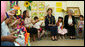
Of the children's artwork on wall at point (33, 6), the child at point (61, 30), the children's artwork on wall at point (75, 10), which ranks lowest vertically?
the child at point (61, 30)

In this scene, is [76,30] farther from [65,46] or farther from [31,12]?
[31,12]

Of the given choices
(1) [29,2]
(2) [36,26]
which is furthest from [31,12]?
(2) [36,26]

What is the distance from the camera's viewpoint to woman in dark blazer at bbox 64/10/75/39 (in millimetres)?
4098

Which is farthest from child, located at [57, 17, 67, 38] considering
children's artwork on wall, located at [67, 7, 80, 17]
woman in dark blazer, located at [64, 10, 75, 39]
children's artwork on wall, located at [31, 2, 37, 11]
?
children's artwork on wall, located at [31, 2, 37, 11]

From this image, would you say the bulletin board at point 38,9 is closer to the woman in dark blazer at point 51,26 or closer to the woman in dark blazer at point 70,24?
the woman in dark blazer at point 51,26

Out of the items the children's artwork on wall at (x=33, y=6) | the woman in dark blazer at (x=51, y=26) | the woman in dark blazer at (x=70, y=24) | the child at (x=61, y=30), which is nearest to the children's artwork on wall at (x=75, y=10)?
the woman in dark blazer at (x=70, y=24)

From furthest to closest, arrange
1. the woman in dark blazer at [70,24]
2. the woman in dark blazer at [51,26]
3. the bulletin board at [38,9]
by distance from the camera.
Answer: the bulletin board at [38,9] < the woman in dark blazer at [70,24] < the woman in dark blazer at [51,26]

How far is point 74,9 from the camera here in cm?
460

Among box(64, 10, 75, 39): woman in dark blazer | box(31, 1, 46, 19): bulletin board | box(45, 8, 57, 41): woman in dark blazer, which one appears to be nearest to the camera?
box(45, 8, 57, 41): woman in dark blazer

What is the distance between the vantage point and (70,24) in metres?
4.10

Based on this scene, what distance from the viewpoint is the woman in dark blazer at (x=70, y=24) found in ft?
13.4

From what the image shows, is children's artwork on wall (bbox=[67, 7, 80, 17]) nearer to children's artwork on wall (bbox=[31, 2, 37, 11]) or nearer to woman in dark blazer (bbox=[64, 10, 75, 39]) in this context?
woman in dark blazer (bbox=[64, 10, 75, 39])

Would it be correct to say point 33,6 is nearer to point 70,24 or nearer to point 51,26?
point 51,26

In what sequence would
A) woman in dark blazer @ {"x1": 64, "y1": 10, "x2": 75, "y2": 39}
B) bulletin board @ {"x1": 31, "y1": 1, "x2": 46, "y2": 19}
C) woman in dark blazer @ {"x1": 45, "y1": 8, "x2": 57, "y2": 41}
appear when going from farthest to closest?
1. bulletin board @ {"x1": 31, "y1": 1, "x2": 46, "y2": 19}
2. woman in dark blazer @ {"x1": 64, "y1": 10, "x2": 75, "y2": 39}
3. woman in dark blazer @ {"x1": 45, "y1": 8, "x2": 57, "y2": 41}
